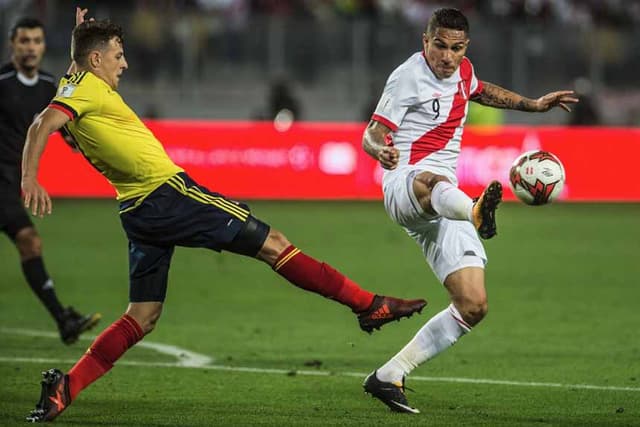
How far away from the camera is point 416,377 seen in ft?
27.9

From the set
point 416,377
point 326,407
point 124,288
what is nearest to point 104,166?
point 326,407

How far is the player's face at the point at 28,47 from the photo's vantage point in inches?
394

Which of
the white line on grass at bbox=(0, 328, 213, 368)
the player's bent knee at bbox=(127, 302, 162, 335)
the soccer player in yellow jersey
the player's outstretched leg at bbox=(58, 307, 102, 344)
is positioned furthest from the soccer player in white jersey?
the player's outstretched leg at bbox=(58, 307, 102, 344)

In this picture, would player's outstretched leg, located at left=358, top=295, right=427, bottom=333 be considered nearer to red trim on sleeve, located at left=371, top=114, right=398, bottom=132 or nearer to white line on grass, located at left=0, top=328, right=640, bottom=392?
red trim on sleeve, located at left=371, top=114, right=398, bottom=132

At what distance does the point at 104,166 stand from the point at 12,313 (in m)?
4.96

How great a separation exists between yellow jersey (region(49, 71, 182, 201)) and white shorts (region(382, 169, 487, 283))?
4.13 feet

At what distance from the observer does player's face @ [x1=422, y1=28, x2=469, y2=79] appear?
7320 millimetres

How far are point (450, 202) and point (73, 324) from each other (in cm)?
374

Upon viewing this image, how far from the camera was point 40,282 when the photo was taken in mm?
9773

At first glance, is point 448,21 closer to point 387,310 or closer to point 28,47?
point 387,310

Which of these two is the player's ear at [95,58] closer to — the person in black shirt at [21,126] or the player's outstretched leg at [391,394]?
the player's outstretched leg at [391,394]

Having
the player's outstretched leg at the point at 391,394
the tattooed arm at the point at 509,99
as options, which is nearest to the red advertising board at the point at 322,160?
the tattooed arm at the point at 509,99

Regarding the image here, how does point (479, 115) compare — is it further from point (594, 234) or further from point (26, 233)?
point (26, 233)

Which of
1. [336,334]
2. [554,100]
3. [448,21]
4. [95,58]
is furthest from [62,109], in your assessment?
[336,334]
